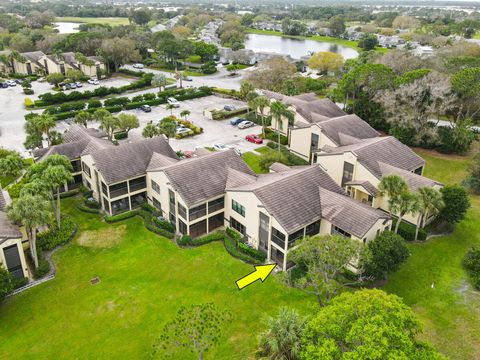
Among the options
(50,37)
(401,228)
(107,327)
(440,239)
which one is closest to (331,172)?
(401,228)

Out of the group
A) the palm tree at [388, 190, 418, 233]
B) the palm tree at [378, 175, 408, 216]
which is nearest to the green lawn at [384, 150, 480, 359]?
the palm tree at [388, 190, 418, 233]

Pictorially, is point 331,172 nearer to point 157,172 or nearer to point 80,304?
point 157,172

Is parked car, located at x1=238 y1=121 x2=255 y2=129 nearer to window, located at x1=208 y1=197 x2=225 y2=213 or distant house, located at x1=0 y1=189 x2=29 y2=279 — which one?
window, located at x1=208 y1=197 x2=225 y2=213

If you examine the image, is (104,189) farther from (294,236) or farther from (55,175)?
(294,236)

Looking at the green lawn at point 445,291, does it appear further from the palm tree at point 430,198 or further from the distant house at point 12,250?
the distant house at point 12,250

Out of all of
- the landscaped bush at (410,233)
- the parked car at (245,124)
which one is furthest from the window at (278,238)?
the parked car at (245,124)

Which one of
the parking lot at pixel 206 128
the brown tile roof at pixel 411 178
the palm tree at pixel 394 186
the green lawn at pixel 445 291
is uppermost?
the palm tree at pixel 394 186
